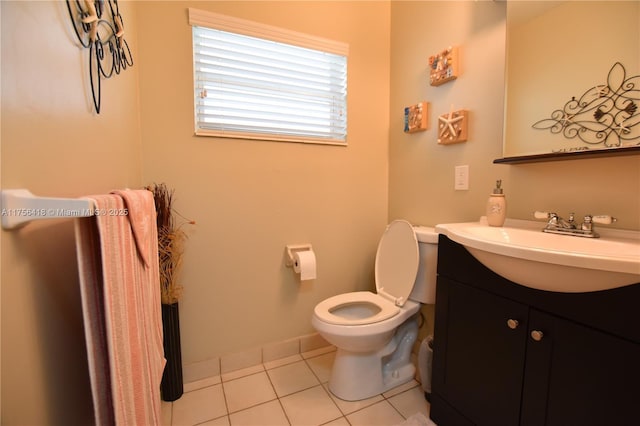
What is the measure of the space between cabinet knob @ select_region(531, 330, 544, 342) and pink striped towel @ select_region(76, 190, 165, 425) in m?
1.10

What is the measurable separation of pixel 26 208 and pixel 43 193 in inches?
4.7

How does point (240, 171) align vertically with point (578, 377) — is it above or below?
above

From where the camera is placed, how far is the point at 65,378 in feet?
1.93

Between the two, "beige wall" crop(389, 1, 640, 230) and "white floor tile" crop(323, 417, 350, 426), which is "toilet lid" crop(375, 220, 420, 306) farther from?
"white floor tile" crop(323, 417, 350, 426)

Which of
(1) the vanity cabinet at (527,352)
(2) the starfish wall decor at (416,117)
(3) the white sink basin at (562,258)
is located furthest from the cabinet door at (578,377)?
(2) the starfish wall decor at (416,117)

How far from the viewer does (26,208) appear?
1.38ft

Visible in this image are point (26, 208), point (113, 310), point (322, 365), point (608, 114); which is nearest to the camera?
point (26, 208)

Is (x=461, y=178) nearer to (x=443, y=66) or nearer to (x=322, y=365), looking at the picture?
(x=443, y=66)

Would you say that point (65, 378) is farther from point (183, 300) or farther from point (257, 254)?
point (257, 254)

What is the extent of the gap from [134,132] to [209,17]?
759 mm

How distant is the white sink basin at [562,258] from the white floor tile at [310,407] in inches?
41.4

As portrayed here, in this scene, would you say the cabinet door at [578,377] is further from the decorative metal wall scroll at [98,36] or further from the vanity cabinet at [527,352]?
the decorative metal wall scroll at [98,36]

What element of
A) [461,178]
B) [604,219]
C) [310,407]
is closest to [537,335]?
[604,219]

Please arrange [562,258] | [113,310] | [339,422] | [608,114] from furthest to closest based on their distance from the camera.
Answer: [339,422], [608,114], [562,258], [113,310]
